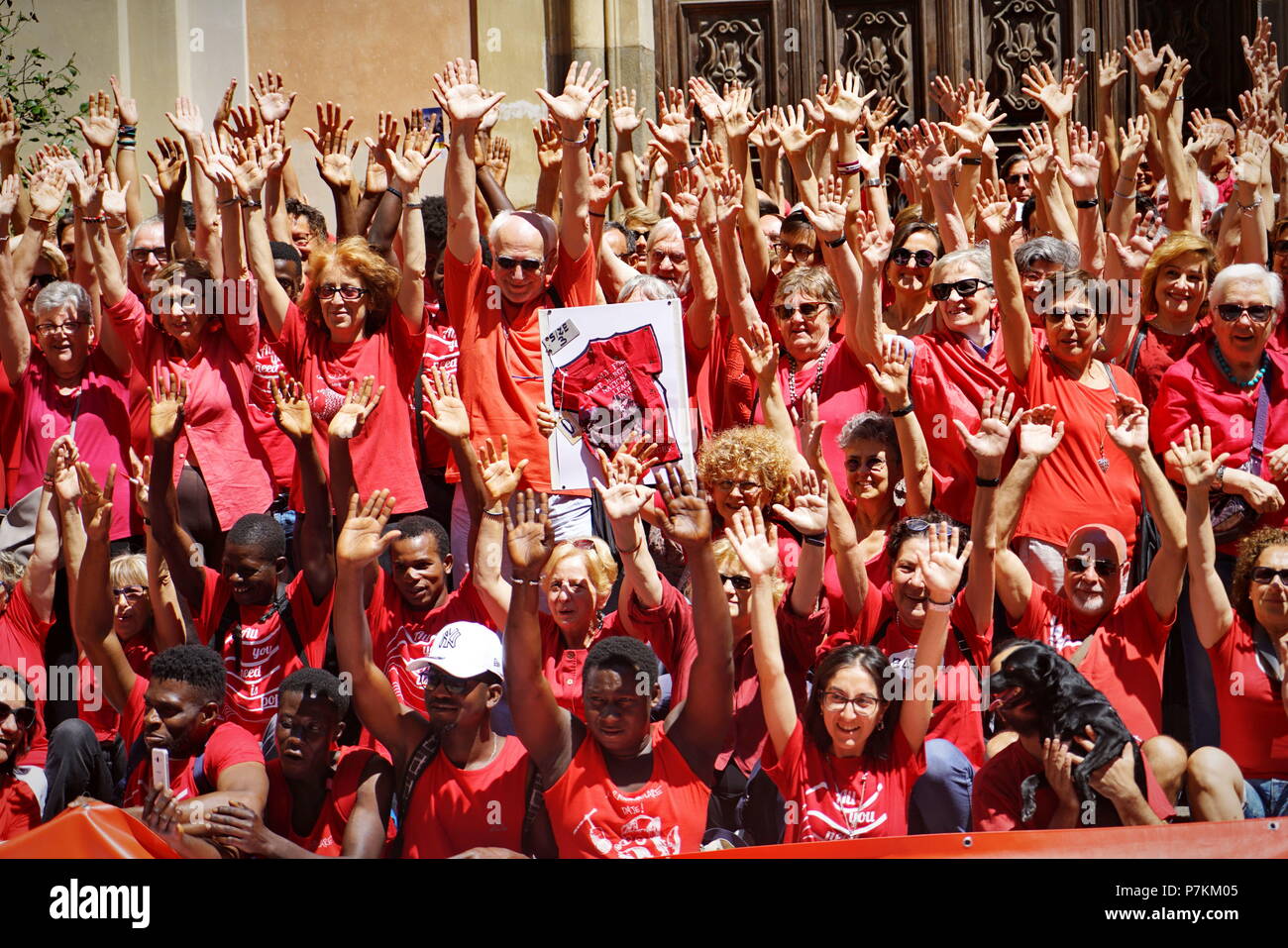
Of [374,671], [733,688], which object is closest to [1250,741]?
[733,688]

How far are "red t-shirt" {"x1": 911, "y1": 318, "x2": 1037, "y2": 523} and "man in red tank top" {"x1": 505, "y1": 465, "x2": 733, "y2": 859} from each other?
120cm

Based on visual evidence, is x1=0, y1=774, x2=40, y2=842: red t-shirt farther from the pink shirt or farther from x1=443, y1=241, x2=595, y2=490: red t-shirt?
x1=443, y1=241, x2=595, y2=490: red t-shirt

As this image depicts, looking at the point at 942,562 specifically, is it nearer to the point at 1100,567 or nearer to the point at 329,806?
the point at 1100,567

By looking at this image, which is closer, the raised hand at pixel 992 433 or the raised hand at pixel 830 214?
the raised hand at pixel 992 433

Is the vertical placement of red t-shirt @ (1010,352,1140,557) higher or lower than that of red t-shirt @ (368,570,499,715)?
higher

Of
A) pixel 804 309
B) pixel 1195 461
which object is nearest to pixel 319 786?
pixel 804 309

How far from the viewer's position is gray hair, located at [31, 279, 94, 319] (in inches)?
253

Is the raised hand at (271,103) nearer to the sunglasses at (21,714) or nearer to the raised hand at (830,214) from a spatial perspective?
the raised hand at (830,214)

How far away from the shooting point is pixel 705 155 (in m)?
6.65

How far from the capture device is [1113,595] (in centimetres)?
527

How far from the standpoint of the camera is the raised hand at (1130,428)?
5.25 meters

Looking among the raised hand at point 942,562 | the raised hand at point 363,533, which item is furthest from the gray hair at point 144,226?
the raised hand at point 942,562

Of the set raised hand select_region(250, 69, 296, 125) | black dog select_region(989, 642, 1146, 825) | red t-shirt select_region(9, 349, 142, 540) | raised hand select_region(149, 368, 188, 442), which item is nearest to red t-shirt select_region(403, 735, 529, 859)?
black dog select_region(989, 642, 1146, 825)

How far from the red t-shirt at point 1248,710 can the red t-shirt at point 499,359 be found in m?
2.33
